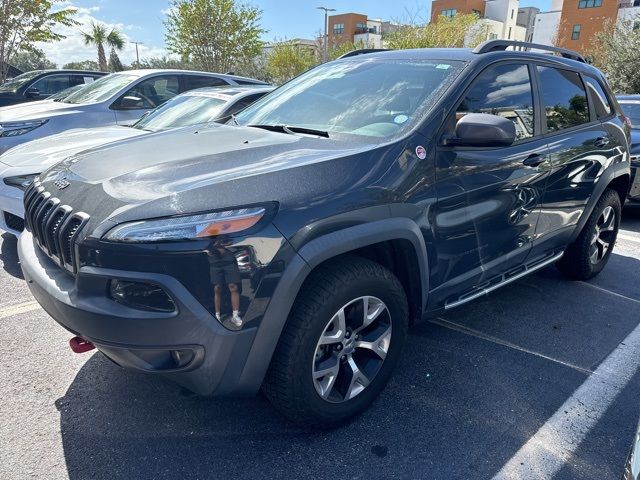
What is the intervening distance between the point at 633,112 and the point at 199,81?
6779mm

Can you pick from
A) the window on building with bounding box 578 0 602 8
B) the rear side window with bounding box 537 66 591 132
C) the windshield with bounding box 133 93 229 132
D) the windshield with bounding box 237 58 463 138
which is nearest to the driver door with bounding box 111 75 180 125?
the windshield with bounding box 133 93 229 132

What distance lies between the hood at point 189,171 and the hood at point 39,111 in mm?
4549

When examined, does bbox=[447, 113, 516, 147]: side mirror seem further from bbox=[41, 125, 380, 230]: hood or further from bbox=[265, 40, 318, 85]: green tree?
bbox=[265, 40, 318, 85]: green tree

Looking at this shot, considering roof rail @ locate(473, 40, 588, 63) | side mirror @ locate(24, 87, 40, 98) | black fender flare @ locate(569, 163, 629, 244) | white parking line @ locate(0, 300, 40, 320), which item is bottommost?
white parking line @ locate(0, 300, 40, 320)

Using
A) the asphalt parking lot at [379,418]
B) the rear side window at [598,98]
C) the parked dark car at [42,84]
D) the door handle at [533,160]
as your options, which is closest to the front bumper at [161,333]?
the asphalt parking lot at [379,418]

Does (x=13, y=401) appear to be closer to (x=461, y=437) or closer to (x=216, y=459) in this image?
(x=216, y=459)

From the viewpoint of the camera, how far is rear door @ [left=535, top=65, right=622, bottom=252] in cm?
340

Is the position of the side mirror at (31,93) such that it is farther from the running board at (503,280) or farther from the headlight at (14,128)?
the running board at (503,280)

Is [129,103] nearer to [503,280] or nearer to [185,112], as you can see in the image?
[185,112]

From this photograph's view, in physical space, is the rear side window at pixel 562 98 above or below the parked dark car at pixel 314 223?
above

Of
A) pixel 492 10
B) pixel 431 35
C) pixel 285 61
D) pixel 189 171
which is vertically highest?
pixel 492 10

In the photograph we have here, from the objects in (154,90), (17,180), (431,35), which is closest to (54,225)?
(17,180)

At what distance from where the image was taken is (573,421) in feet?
8.29

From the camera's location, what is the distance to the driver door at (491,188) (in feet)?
8.48
